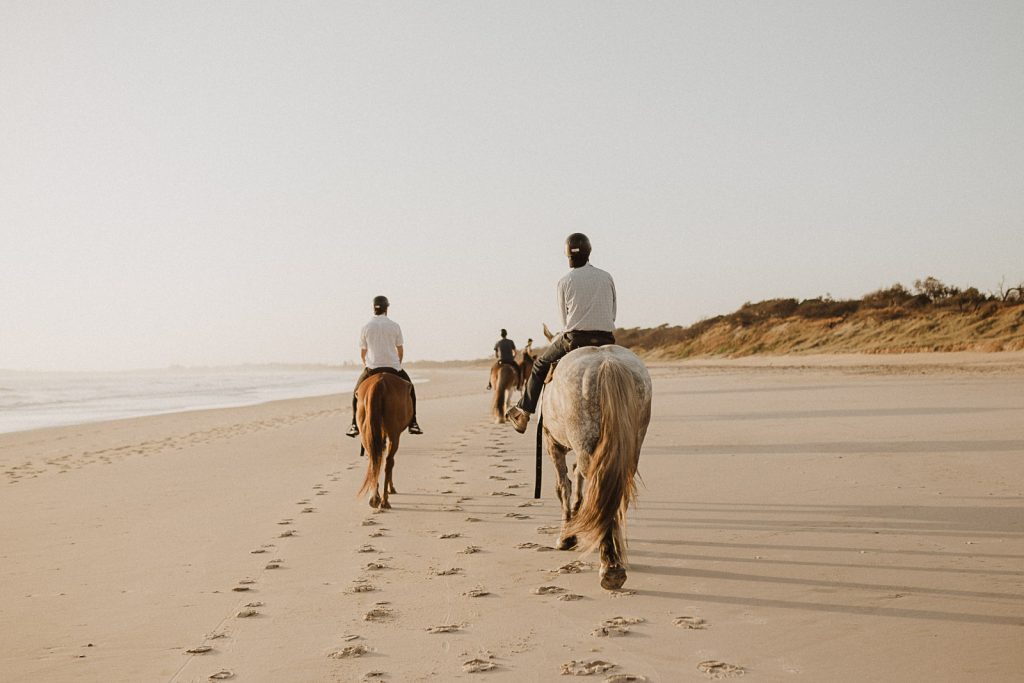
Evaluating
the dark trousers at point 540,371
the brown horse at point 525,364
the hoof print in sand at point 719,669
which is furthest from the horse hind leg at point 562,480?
the brown horse at point 525,364

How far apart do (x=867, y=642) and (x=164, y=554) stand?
538 cm

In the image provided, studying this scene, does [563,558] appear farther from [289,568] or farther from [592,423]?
[289,568]

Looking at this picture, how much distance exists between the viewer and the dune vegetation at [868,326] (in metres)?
41.1

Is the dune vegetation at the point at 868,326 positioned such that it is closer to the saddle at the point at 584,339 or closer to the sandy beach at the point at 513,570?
the sandy beach at the point at 513,570

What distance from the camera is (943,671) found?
3471 mm

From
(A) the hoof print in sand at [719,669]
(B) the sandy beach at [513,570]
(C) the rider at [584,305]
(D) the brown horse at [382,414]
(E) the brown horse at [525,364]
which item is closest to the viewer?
(A) the hoof print in sand at [719,669]

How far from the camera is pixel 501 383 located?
1714 centimetres

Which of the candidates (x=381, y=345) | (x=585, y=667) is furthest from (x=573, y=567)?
(x=381, y=345)

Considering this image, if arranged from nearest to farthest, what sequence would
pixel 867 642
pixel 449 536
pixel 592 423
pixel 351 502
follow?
pixel 867 642 < pixel 592 423 < pixel 449 536 < pixel 351 502

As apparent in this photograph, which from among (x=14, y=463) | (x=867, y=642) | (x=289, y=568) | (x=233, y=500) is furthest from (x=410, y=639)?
(x=14, y=463)

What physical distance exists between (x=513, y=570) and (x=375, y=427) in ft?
11.6

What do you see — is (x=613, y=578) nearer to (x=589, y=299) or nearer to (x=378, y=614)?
(x=378, y=614)

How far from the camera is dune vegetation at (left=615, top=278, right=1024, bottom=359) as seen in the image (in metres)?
41.1

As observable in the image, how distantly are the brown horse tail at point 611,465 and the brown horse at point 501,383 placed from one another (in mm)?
11525
